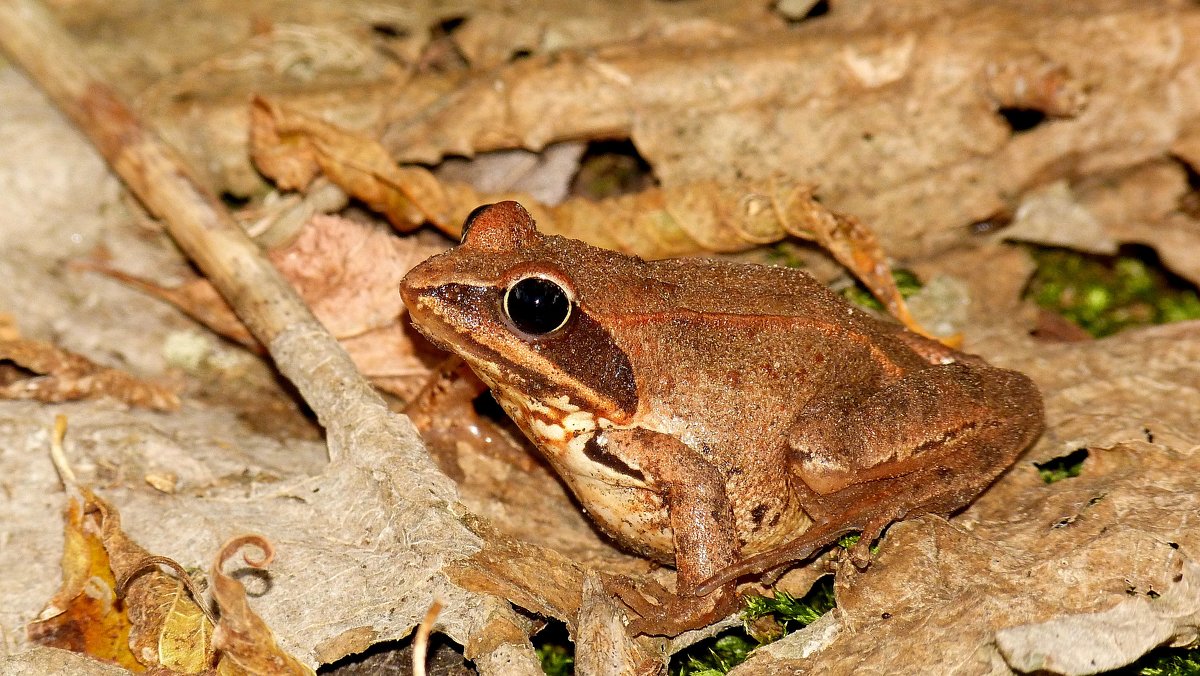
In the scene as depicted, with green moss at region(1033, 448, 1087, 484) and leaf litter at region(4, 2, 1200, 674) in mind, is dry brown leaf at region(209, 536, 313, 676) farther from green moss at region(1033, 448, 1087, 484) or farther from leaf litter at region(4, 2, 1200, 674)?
green moss at region(1033, 448, 1087, 484)

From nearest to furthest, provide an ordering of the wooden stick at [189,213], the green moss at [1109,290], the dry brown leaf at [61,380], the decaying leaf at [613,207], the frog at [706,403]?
the frog at [706,403], the wooden stick at [189,213], the dry brown leaf at [61,380], the decaying leaf at [613,207], the green moss at [1109,290]

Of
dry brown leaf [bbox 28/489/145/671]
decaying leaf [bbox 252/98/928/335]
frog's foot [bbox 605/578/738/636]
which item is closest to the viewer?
dry brown leaf [bbox 28/489/145/671]

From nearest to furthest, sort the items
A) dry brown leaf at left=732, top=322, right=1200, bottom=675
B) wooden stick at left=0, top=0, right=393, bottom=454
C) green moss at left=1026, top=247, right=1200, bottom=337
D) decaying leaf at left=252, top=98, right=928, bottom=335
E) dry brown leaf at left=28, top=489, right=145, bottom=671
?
dry brown leaf at left=732, top=322, right=1200, bottom=675 < dry brown leaf at left=28, top=489, right=145, bottom=671 < wooden stick at left=0, top=0, right=393, bottom=454 < decaying leaf at left=252, top=98, right=928, bottom=335 < green moss at left=1026, top=247, right=1200, bottom=337

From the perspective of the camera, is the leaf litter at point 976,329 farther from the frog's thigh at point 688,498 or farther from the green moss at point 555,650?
the frog's thigh at point 688,498

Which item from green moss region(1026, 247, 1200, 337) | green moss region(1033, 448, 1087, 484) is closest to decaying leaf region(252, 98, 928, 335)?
green moss region(1026, 247, 1200, 337)

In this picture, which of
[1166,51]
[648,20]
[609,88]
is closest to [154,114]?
[609,88]

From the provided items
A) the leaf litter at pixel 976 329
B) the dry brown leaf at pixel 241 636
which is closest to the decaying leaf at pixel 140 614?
the dry brown leaf at pixel 241 636

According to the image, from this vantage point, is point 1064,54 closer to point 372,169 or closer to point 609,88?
point 609,88
